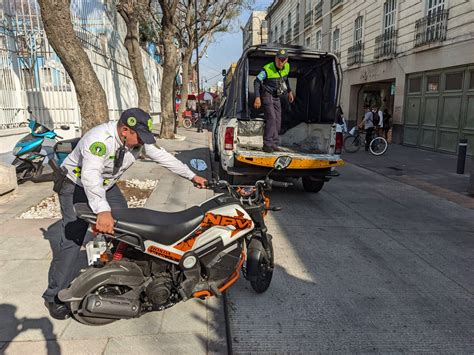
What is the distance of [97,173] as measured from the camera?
103 inches

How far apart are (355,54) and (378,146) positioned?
8.94 m

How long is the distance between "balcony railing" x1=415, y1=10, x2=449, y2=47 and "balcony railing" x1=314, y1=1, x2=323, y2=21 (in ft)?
38.6

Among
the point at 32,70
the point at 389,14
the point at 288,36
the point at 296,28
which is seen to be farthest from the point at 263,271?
the point at 288,36

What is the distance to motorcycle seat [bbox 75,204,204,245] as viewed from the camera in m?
2.56

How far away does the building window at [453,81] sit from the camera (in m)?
12.7

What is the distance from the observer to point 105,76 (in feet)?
42.9

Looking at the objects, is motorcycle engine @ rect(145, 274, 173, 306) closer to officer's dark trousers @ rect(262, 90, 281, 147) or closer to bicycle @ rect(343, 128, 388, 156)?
officer's dark trousers @ rect(262, 90, 281, 147)

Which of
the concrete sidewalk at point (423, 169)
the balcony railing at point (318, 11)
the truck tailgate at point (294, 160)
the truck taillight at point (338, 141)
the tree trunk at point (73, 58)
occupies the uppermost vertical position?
the balcony railing at point (318, 11)

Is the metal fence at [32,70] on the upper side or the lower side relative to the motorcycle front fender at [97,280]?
upper

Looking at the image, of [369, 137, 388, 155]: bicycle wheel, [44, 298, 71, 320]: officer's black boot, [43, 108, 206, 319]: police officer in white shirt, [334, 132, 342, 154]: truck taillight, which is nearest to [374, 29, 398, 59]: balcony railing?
[369, 137, 388, 155]: bicycle wheel

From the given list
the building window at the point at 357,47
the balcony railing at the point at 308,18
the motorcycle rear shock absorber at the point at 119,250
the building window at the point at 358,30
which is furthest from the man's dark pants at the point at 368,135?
the balcony railing at the point at 308,18

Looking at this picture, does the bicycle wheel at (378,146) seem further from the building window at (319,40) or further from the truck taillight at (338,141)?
the building window at (319,40)

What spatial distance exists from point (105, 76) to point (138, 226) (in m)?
11.9

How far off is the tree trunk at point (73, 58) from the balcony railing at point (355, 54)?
56.2ft
